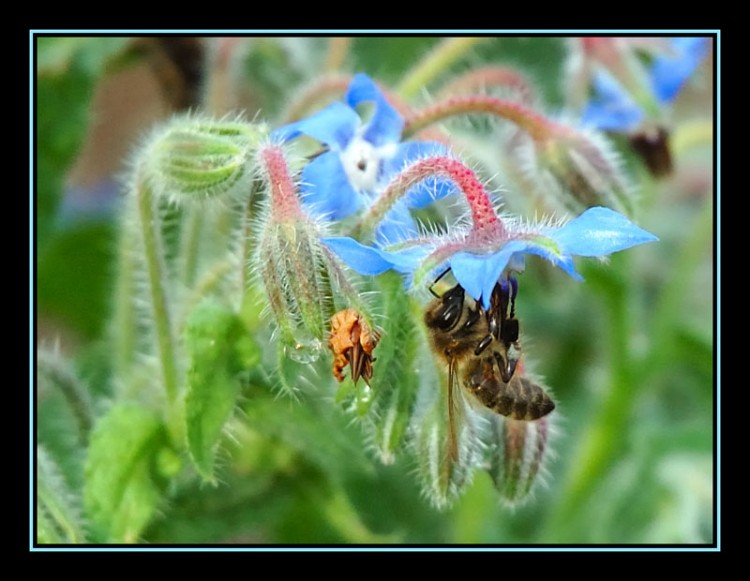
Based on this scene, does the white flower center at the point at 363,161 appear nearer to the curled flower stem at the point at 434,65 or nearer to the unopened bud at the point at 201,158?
the unopened bud at the point at 201,158

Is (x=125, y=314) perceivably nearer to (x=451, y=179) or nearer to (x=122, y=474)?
(x=122, y=474)

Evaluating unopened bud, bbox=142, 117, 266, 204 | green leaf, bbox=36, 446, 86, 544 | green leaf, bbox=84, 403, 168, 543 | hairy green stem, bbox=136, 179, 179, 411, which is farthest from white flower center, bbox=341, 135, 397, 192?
green leaf, bbox=36, 446, 86, 544

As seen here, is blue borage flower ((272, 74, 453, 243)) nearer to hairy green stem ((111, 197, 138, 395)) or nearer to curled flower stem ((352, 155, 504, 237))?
curled flower stem ((352, 155, 504, 237))

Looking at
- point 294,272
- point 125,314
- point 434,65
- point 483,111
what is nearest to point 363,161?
point 483,111

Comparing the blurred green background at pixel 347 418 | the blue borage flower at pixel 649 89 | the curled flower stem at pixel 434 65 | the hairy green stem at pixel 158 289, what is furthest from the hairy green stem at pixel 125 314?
the blue borage flower at pixel 649 89
